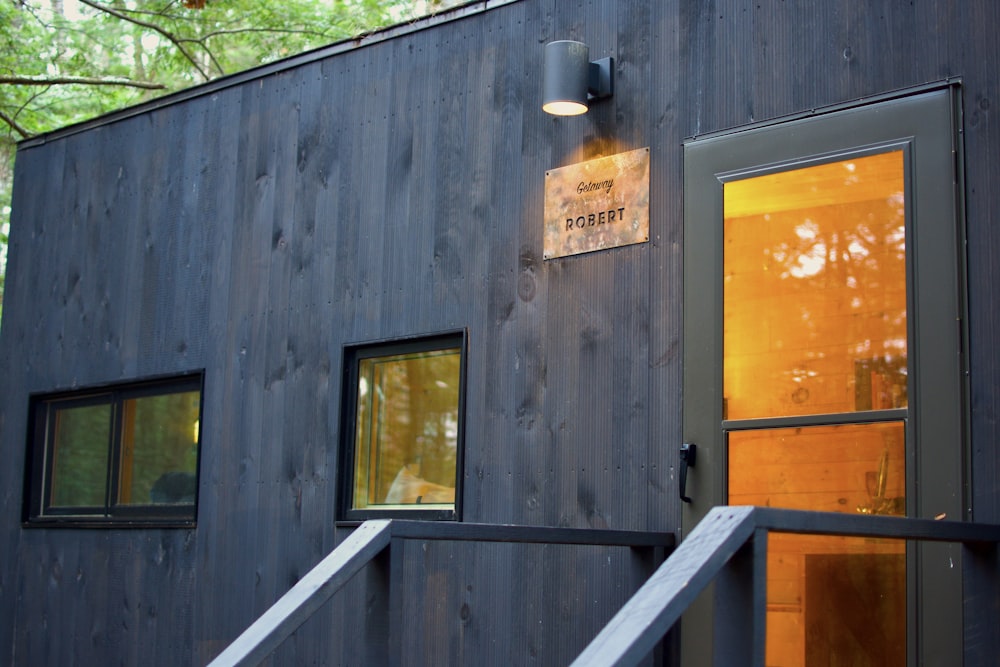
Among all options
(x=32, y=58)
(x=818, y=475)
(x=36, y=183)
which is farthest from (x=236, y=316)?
(x=32, y=58)

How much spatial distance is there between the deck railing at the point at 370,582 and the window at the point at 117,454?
2.83 meters

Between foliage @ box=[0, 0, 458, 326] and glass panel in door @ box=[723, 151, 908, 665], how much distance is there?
7996mm

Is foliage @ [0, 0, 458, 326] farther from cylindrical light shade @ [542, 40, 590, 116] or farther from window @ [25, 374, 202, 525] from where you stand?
cylindrical light shade @ [542, 40, 590, 116]

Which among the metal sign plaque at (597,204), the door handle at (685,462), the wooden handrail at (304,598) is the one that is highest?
the metal sign plaque at (597,204)

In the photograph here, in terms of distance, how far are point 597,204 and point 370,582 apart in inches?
75.1

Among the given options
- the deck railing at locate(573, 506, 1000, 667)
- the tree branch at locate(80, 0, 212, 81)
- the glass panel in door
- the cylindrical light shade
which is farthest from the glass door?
the tree branch at locate(80, 0, 212, 81)

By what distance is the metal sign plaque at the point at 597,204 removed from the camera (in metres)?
4.37

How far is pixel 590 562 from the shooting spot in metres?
4.27

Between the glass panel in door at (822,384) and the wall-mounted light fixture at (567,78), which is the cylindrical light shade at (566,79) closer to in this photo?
the wall-mounted light fixture at (567,78)

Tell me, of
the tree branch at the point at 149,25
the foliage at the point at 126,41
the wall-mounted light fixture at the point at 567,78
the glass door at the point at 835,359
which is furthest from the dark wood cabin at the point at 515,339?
the foliage at the point at 126,41

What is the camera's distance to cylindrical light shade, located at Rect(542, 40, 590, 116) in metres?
4.39

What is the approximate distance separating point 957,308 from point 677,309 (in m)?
0.97

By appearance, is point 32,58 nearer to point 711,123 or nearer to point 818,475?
point 711,123

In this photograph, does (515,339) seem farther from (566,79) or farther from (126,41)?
(126,41)
